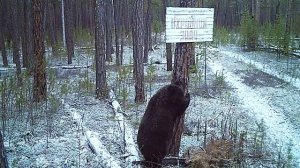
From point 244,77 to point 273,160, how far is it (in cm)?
952

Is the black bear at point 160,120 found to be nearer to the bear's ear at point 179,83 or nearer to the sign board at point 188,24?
the bear's ear at point 179,83

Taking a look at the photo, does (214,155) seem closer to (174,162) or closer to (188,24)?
(174,162)

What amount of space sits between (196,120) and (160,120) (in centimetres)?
436

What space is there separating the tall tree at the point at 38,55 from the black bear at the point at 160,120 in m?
5.72

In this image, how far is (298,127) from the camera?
9.47 metres

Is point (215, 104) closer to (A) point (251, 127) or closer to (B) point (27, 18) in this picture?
(A) point (251, 127)

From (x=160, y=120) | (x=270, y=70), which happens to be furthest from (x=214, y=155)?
(x=270, y=70)

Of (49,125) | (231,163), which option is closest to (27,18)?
(49,125)

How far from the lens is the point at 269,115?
34.9 feet

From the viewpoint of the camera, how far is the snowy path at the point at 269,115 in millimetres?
8698

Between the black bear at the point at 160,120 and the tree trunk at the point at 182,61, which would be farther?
the tree trunk at the point at 182,61

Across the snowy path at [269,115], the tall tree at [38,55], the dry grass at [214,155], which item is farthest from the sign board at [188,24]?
the tall tree at [38,55]

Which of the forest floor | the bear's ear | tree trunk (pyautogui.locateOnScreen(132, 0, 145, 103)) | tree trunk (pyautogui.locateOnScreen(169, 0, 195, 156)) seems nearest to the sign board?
tree trunk (pyautogui.locateOnScreen(169, 0, 195, 156))

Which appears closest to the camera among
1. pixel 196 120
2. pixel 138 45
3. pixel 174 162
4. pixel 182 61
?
pixel 182 61
